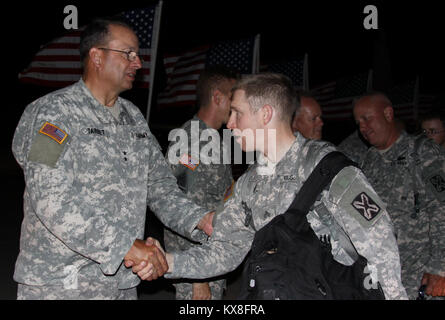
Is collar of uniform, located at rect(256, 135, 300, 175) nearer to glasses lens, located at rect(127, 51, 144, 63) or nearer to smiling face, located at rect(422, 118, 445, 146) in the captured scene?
glasses lens, located at rect(127, 51, 144, 63)

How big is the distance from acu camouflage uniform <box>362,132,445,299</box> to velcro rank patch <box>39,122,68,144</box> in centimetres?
290

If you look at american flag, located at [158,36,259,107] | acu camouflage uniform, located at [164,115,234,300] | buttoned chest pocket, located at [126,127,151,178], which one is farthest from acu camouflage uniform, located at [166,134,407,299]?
american flag, located at [158,36,259,107]

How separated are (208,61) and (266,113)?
19.8 ft

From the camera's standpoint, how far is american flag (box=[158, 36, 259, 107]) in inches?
327

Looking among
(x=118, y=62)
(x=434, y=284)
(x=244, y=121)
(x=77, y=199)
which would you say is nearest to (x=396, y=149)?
(x=434, y=284)

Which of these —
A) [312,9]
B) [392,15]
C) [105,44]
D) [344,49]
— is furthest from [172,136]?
[344,49]

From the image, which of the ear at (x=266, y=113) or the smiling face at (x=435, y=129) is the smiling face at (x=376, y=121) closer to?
the smiling face at (x=435, y=129)

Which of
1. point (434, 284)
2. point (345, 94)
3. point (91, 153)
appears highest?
point (345, 94)

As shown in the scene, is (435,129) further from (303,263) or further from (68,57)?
(68,57)

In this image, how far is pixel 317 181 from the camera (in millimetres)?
2137

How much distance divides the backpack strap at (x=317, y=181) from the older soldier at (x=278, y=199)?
0.03 metres

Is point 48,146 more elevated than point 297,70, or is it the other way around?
point 297,70

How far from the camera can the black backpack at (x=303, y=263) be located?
2031 mm
